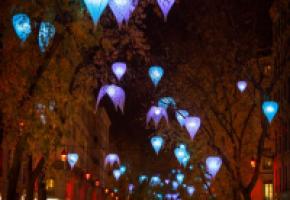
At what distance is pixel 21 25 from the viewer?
19078 mm

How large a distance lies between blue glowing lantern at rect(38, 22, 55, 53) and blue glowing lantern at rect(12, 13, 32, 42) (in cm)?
128

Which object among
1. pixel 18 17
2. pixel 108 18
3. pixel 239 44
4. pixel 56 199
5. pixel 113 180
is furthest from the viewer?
pixel 113 180

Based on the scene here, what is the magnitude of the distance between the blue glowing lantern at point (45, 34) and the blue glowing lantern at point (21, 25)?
1283 mm

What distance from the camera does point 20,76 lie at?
72.0ft

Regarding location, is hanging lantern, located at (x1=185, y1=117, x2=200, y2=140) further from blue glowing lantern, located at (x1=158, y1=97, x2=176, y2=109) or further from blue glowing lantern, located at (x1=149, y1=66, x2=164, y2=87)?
blue glowing lantern, located at (x1=149, y1=66, x2=164, y2=87)

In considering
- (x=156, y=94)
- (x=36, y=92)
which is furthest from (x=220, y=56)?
(x=36, y=92)

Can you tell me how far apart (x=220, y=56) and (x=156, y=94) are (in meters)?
3.79

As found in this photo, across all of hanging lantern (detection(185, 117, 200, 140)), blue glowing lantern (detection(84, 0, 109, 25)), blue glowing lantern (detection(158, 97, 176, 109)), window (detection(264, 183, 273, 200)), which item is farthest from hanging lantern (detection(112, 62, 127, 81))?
window (detection(264, 183, 273, 200))

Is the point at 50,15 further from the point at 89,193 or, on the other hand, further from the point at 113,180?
the point at 113,180

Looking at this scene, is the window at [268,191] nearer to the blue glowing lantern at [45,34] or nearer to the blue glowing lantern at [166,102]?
the blue glowing lantern at [166,102]

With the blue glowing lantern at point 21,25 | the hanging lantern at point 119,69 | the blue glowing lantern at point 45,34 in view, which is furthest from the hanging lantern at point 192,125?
the blue glowing lantern at point 21,25

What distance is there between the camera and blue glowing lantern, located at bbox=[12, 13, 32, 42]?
1897 cm

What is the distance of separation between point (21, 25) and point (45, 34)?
81.5 inches

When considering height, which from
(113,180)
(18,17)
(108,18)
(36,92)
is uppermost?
(113,180)
